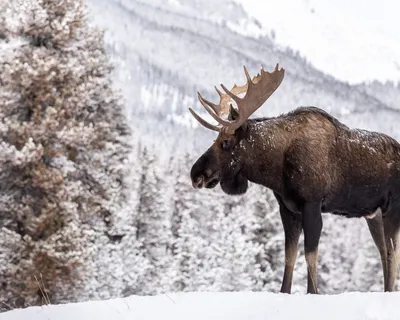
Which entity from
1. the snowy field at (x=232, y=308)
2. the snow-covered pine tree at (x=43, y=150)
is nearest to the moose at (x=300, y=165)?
the snowy field at (x=232, y=308)

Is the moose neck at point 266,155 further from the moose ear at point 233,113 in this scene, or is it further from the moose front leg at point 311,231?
the moose front leg at point 311,231

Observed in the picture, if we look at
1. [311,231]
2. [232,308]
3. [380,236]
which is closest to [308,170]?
[311,231]

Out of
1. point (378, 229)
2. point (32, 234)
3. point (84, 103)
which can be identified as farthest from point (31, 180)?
point (378, 229)

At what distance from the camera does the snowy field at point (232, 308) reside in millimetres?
5559

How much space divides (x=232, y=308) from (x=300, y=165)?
213cm

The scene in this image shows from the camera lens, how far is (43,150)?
16.1m

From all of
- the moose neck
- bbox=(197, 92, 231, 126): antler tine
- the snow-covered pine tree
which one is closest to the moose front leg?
the moose neck

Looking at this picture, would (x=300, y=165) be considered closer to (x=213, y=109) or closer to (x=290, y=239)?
(x=290, y=239)

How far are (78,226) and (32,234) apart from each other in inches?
42.4

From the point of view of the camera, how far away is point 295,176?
7.52 metres

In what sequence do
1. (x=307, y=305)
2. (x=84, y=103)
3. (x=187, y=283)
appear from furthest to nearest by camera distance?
(x=187, y=283) → (x=84, y=103) → (x=307, y=305)

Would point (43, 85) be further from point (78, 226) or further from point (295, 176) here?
Result: point (295, 176)

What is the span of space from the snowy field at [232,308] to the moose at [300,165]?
55.1 inches

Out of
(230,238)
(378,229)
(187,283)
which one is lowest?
(187,283)
